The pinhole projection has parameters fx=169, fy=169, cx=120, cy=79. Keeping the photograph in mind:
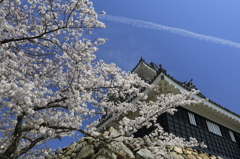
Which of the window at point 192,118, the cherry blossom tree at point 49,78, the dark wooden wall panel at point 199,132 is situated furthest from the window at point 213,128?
the cherry blossom tree at point 49,78

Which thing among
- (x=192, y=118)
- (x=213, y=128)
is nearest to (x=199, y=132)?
(x=192, y=118)

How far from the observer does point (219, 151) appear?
9.66m

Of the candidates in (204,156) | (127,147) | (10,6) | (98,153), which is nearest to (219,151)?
(204,156)

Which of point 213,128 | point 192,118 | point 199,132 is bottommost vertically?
point 199,132

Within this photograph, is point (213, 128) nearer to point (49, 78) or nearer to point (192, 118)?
point (192, 118)

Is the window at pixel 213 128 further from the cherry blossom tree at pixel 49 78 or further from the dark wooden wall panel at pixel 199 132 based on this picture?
the cherry blossom tree at pixel 49 78

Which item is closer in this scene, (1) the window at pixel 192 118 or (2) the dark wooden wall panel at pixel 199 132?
(2) the dark wooden wall panel at pixel 199 132

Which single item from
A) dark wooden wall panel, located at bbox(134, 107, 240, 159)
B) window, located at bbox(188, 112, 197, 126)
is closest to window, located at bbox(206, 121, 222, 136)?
dark wooden wall panel, located at bbox(134, 107, 240, 159)

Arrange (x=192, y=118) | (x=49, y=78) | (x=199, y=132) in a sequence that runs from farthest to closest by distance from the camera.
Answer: (x=192, y=118) → (x=199, y=132) → (x=49, y=78)

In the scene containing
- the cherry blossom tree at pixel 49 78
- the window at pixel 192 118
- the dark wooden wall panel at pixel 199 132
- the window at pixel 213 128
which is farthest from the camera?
the window at pixel 213 128

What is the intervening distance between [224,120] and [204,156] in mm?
4689

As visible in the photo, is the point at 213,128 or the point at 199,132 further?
the point at 213,128

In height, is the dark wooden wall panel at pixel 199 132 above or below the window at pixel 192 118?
below

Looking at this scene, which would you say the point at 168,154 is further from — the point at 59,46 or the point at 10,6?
the point at 10,6
